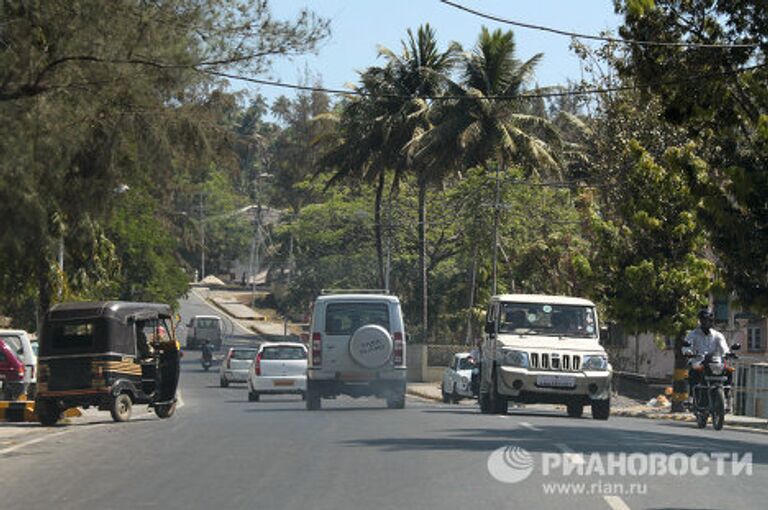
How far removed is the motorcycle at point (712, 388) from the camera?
23.7 metres

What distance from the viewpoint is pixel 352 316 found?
97.3 ft

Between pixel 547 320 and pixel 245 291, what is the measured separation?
95595 mm

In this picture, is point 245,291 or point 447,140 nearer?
point 447,140

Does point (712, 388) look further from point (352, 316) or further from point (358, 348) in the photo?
point (352, 316)

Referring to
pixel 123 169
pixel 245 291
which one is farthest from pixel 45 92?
pixel 245 291

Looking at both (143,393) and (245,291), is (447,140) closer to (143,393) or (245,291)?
(143,393)

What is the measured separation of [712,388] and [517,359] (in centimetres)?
345

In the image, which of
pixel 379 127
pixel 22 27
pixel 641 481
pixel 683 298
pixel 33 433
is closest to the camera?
pixel 641 481

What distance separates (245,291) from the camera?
121 metres

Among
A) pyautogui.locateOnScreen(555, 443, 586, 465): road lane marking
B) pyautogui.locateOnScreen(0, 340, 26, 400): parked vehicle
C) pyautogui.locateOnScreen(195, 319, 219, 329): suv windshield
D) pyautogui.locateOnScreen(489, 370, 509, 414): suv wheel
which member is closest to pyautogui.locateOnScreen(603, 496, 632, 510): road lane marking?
pyautogui.locateOnScreen(555, 443, 586, 465): road lane marking

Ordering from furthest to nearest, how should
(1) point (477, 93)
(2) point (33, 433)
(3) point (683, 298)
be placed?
(1) point (477, 93), (3) point (683, 298), (2) point (33, 433)

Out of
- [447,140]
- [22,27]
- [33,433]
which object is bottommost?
[33,433]

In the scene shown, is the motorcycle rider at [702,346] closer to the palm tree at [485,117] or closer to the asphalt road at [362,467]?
the asphalt road at [362,467]

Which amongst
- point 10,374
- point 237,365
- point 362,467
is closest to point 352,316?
point 10,374
